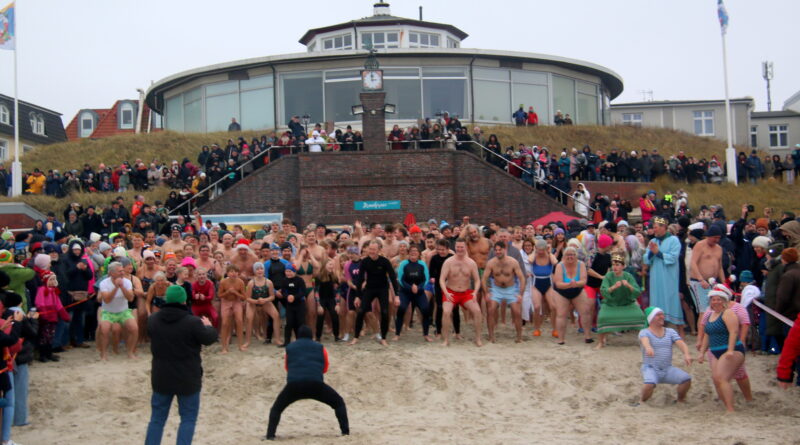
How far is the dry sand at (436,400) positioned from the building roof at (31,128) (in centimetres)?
4044

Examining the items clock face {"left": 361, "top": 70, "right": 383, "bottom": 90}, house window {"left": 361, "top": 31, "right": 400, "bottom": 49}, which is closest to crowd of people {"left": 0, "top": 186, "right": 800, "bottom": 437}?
clock face {"left": 361, "top": 70, "right": 383, "bottom": 90}

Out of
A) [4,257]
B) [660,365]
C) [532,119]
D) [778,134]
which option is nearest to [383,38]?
[532,119]

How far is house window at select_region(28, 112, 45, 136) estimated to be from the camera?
2053 inches

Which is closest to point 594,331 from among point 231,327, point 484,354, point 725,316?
point 484,354

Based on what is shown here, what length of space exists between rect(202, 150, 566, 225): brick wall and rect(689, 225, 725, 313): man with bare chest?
11.5m

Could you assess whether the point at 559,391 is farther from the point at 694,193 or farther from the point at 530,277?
the point at 694,193

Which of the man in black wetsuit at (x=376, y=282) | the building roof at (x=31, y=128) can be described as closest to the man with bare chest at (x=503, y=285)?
the man in black wetsuit at (x=376, y=282)

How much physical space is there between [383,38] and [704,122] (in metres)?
19.9

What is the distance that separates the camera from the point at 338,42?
39406mm

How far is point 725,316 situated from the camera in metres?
11.4

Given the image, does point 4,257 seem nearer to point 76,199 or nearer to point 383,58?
point 76,199

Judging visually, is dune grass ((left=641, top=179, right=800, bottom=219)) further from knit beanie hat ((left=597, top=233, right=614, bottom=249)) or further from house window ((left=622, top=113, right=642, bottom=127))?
house window ((left=622, top=113, right=642, bottom=127))

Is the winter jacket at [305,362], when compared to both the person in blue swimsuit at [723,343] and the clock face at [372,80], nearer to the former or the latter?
the person in blue swimsuit at [723,343]

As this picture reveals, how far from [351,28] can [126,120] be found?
69.5 feet
